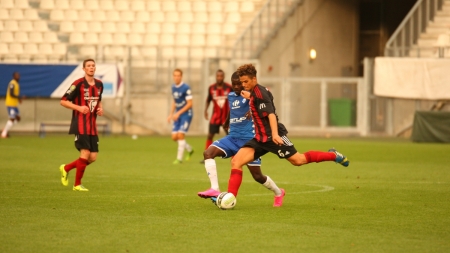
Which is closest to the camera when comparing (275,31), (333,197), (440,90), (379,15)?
(333,197)

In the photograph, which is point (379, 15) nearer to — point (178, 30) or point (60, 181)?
point (178, 30)

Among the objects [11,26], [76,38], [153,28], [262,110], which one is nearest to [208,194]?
[262,110]

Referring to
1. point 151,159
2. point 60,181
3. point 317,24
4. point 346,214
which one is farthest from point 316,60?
point 346,214

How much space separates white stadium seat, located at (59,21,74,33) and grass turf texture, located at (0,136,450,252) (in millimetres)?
14232

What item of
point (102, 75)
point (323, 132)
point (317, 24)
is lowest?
point (323, 132)

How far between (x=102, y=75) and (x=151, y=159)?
11125 millimetres

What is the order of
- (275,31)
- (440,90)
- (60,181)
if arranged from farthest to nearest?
(275,31)
(440,90)
(60,181)

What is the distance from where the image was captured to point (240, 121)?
465 inches

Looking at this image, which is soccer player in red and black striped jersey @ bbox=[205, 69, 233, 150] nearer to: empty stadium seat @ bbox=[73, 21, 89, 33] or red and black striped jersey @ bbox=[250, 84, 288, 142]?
red and black striped jersey @ bbox=[250, 84, 288, 142]

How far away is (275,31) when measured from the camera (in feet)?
107

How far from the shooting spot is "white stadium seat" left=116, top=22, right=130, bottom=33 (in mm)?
33125

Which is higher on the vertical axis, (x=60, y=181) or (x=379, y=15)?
(x=379, y=15)

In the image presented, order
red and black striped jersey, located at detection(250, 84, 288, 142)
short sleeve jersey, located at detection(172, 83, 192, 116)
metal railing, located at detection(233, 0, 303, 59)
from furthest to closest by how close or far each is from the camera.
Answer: metal railing, located at detection(233, 0, 303, 59) → short sleeve jersey, located at detection(172, 83, 192, 116) → red and black striped jersey, located at detection(250, 84, 288, 142)

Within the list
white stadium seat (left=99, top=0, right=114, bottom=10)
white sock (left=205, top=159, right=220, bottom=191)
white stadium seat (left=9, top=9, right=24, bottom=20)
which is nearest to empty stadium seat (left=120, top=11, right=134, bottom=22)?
white stadium seat (left=99, top=0, right=114, bottom=10)
